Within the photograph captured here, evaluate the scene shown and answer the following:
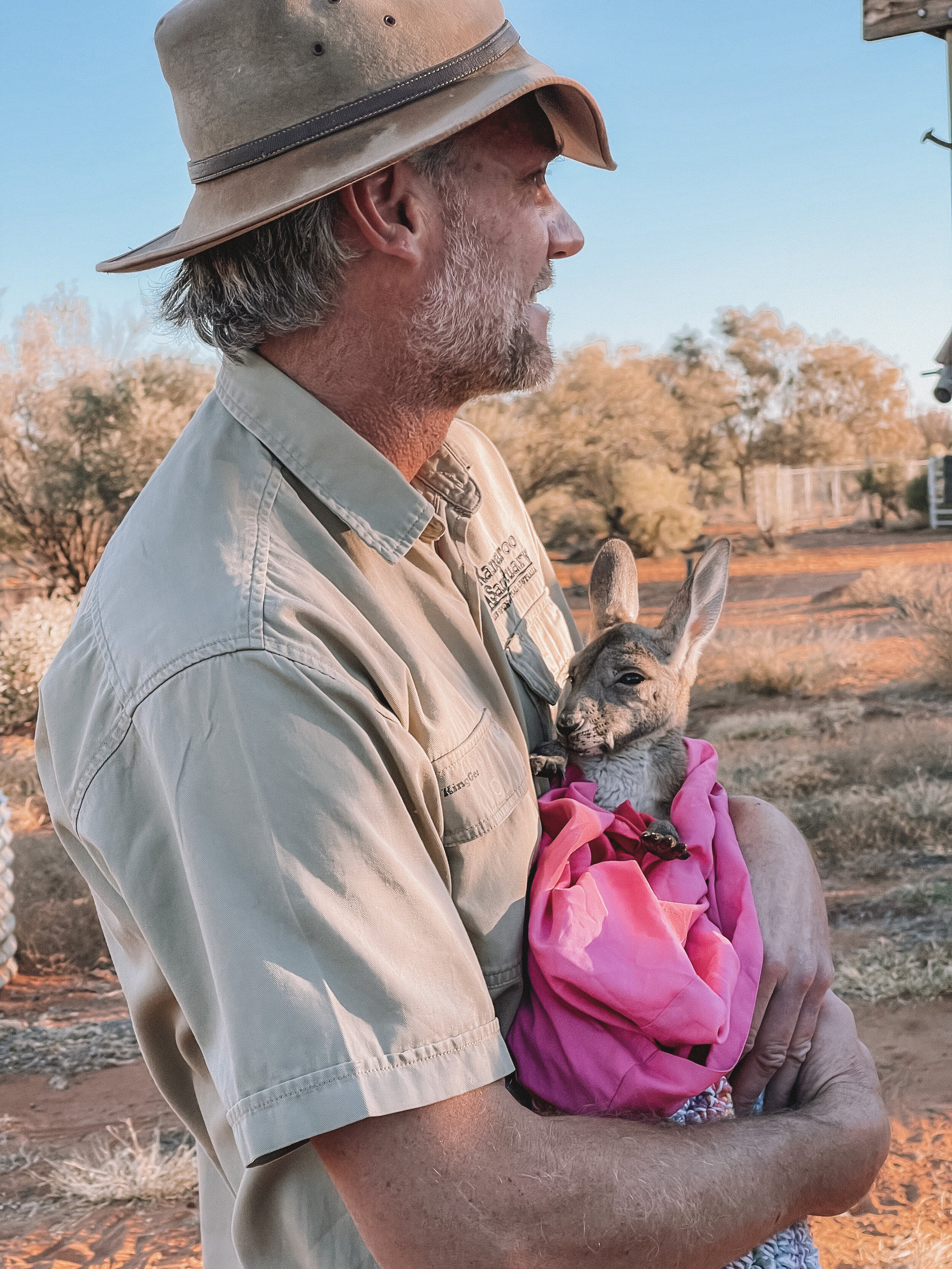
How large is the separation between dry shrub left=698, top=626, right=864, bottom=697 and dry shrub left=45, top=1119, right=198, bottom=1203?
9175mm

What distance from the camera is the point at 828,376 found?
67.3ft

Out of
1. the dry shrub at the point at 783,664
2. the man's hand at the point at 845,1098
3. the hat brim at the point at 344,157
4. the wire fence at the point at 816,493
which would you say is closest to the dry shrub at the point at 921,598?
the dry shrub at the point at 783,664

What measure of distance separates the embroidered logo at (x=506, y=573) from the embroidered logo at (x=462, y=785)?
57cm

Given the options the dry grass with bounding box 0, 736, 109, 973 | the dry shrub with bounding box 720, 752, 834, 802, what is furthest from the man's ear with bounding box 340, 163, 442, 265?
the dry shrub with bounding box 720, 752, 834, 802

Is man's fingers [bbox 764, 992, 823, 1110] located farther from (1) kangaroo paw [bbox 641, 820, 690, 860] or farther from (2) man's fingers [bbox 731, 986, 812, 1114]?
(1) kangaroo paw [bbox 641, 820, 690, 860]

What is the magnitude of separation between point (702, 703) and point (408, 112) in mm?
11025

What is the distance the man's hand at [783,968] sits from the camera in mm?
2043

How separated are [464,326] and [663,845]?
1036 millimetres

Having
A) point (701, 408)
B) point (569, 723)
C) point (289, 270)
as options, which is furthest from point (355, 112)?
point (701, 408)

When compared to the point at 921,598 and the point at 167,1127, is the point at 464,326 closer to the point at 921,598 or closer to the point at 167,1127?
the point at 167,1127

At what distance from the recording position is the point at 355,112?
1.78m

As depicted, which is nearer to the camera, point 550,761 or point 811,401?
point 550,761

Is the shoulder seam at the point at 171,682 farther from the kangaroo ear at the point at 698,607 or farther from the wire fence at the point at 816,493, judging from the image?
the wire fence at the point at 816,493

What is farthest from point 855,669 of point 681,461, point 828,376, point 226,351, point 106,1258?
point 226,351
